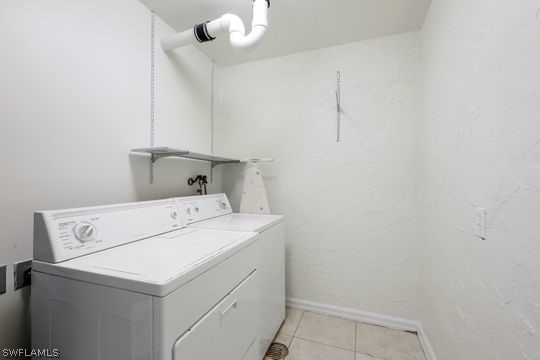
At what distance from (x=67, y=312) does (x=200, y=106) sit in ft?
5.82

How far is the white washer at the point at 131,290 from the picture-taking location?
708mm

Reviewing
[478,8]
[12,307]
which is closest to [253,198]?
[12,307]

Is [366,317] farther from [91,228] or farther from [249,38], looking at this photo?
[249,38]

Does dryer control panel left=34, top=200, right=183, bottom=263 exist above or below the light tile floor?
above

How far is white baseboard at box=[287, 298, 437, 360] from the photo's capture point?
174 centimetres

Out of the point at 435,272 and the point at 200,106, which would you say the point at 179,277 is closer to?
the point at 435,272

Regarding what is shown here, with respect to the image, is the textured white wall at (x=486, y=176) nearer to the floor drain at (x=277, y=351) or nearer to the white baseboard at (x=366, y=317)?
the white baseboard at (x=366, y=317)

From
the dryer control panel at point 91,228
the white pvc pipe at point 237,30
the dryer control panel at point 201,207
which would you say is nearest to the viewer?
the dryer control panel at point 91,228

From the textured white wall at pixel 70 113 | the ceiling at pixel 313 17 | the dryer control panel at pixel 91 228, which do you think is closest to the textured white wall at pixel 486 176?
the ceiling at pixel 313 17

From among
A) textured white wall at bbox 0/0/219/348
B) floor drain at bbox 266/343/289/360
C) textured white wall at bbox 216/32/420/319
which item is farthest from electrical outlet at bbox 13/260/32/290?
textured white wall at bbox 216/32/420/319

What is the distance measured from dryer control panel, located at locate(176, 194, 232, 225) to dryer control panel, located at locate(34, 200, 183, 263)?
19cm

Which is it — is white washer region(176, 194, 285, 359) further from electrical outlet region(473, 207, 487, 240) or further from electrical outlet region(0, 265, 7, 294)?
electrical outlet region(473, 207, 487, 240)

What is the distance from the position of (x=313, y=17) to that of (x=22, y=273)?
224 cm

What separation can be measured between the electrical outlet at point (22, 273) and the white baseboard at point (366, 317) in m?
1.85
